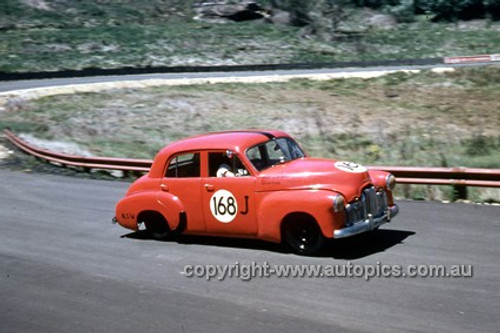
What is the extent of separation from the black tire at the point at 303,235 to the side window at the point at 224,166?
3.16 ft

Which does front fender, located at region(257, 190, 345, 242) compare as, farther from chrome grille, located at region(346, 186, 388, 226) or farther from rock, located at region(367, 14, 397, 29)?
rock, located at region(367, 14, 397, 29)

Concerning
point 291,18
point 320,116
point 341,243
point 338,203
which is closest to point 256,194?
point 338,203

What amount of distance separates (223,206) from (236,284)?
1729mm

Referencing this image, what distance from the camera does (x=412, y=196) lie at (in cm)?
1388

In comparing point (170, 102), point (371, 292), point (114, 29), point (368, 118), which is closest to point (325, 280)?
point (371, 292)

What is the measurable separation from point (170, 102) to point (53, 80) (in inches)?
613

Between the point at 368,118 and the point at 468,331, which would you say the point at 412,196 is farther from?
the point at 368,118

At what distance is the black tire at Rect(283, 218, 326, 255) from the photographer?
9.54m

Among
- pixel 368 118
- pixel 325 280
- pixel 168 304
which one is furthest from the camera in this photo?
pixel 368 118

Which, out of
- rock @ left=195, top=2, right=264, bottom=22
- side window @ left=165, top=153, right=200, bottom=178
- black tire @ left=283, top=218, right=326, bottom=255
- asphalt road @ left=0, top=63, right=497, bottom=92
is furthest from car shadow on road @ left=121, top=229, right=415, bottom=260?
rock @ left=195, top=2, right=264, bottom=22

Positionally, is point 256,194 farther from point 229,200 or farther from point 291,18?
point 291,18

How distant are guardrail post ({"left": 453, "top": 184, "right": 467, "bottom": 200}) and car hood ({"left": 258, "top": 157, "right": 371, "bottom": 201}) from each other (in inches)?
155

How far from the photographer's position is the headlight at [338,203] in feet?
30.1

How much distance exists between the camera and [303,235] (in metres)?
9.69
